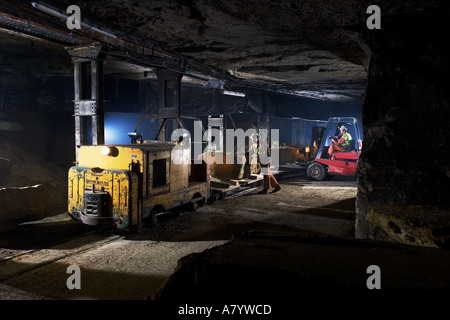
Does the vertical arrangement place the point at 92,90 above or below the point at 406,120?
above

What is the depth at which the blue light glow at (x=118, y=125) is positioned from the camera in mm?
14664

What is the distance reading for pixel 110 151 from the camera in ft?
22.1

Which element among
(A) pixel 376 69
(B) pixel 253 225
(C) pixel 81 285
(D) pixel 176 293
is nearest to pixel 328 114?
(B) pixel 253 225

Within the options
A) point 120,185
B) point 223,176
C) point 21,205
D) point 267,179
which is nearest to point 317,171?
point 267,179

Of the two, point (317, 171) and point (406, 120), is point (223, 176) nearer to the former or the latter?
point (317, 171)

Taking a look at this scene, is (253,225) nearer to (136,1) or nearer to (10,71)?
(136,1)

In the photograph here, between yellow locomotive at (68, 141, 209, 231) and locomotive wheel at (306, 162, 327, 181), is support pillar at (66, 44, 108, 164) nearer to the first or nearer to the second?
yellow locomotive at (68, 141, 209, 231)

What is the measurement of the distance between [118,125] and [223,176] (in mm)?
6109

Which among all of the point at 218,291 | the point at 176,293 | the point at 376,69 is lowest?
the point at 176,293

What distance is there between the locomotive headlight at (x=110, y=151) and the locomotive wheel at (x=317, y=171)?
10.3 meters

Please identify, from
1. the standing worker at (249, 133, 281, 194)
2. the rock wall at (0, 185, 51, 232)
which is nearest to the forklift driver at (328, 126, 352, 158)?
the standing worker at (249, 133, 281, 194)

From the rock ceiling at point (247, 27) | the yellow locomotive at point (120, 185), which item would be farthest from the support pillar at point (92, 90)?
the yellow locomotive at point (120, 185)

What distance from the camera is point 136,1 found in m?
5.03
